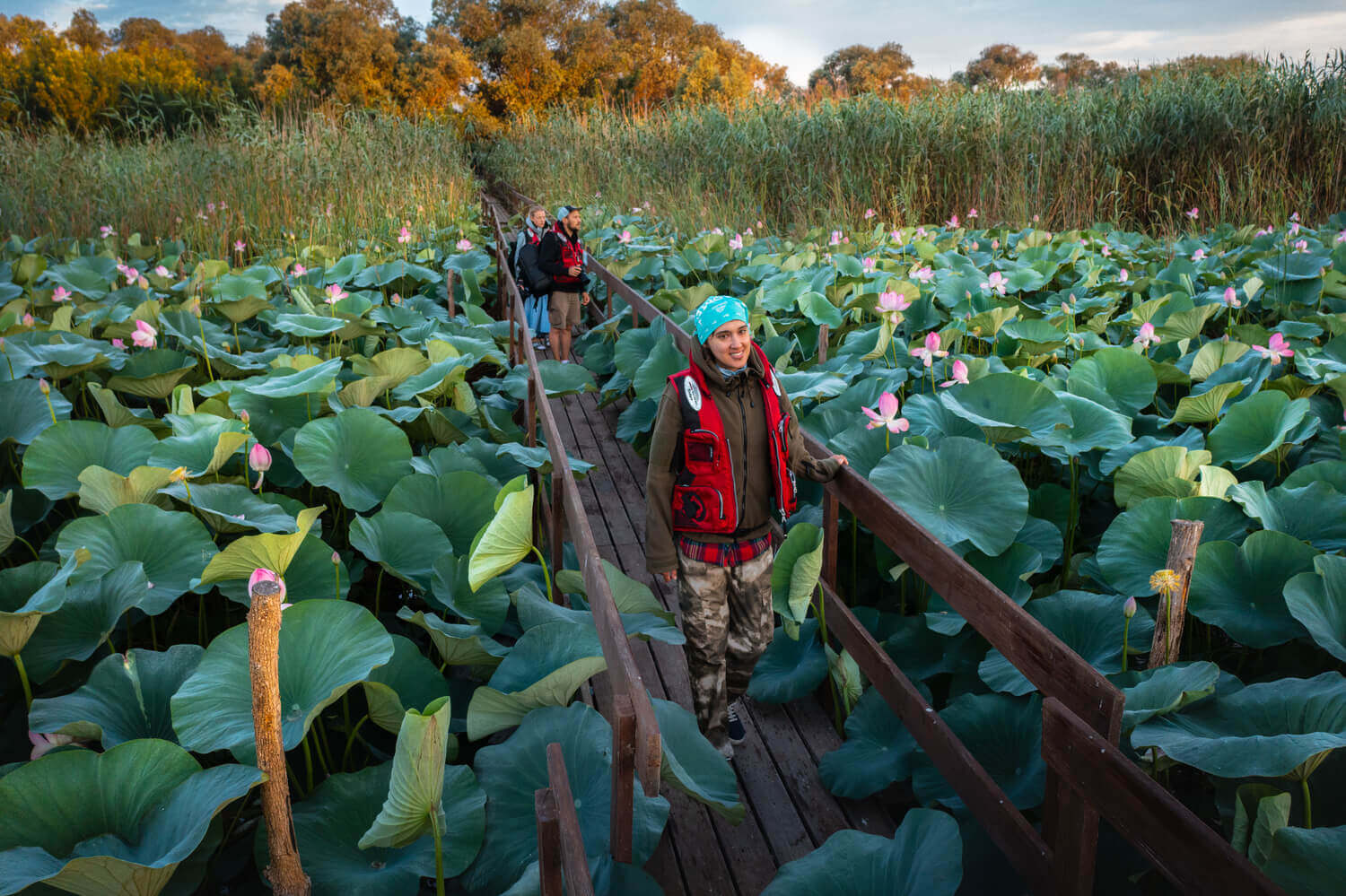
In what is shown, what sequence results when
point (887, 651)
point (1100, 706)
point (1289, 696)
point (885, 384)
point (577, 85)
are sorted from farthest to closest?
point (577, 85) < point (885, 384) < point (887, 651) < point (1289, 696) < point (1100, 706)

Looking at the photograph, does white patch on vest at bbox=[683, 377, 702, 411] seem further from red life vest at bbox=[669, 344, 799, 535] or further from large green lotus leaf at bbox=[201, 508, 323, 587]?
large green lotus leaf at bbox=[201, 508, 323, 587]

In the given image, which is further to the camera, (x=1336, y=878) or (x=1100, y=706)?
(x=1100, y=706)

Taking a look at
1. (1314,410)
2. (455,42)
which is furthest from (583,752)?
(455,42)

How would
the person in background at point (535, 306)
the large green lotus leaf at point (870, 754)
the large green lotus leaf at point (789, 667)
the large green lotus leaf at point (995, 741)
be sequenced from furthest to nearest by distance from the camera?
the person in background at point (535, 306) < the large green lotus leaf at point (789, 667) < the large green lotus leaf at point (870, 754) < the large green lotus leaf at point (995, 741)

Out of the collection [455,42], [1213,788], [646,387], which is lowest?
[1213,788]

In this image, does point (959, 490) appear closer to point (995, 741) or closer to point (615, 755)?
point (995, 741)

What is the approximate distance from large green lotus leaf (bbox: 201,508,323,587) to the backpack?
3884 millimetres

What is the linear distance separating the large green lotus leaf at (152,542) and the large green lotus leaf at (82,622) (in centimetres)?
11

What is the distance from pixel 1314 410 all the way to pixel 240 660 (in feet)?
9.57

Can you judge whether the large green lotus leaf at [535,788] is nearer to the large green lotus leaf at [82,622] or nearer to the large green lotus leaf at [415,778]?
the large green lotus leaf at [415,778]

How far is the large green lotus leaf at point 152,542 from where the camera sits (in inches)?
64.3

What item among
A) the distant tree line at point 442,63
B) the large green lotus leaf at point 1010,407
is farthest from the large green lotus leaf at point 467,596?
the distant tree line at point 442,63

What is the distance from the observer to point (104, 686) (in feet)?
4.48

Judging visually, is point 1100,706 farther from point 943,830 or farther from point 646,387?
point 646,387
